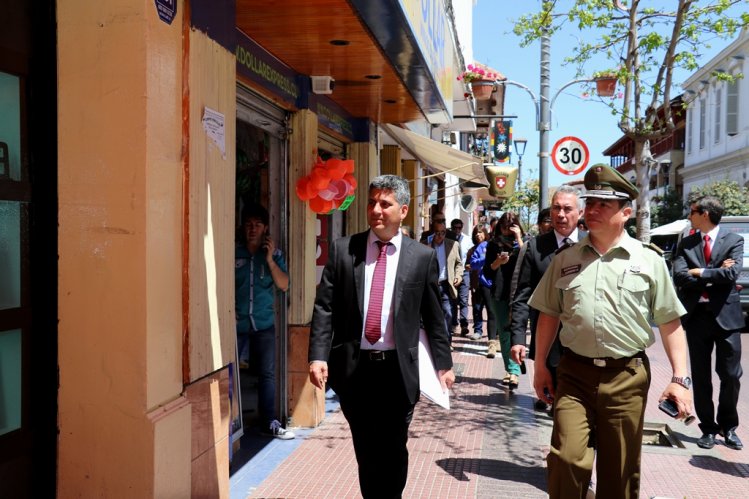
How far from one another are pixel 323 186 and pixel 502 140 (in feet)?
91.3

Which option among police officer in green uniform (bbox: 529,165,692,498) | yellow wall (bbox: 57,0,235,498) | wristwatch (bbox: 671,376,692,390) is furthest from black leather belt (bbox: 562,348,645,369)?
yellow wall (bbox: 57,0,235,498)

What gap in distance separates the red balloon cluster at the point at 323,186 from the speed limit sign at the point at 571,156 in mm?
6708

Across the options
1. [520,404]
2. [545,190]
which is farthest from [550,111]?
[520,404]

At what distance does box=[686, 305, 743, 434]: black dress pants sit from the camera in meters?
6.28

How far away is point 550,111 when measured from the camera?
14695 millimetres

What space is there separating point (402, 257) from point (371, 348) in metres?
0.52

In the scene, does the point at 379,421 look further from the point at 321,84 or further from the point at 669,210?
the point at 669,210

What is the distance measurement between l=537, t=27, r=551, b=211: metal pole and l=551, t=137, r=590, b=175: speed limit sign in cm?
141

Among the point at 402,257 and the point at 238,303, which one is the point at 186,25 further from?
the point at 238,303

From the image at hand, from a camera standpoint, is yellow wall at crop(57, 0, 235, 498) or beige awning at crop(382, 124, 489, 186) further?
beige awning at crop(382, 124, 489, 186)

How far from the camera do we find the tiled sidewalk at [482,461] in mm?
5332

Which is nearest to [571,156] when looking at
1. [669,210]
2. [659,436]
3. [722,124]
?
[659,436]

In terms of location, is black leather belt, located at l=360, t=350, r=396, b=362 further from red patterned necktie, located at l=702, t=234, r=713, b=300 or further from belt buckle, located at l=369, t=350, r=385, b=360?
red patterned necktie, located at l=702, t=234, r=713, b=300

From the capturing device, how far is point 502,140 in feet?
110
